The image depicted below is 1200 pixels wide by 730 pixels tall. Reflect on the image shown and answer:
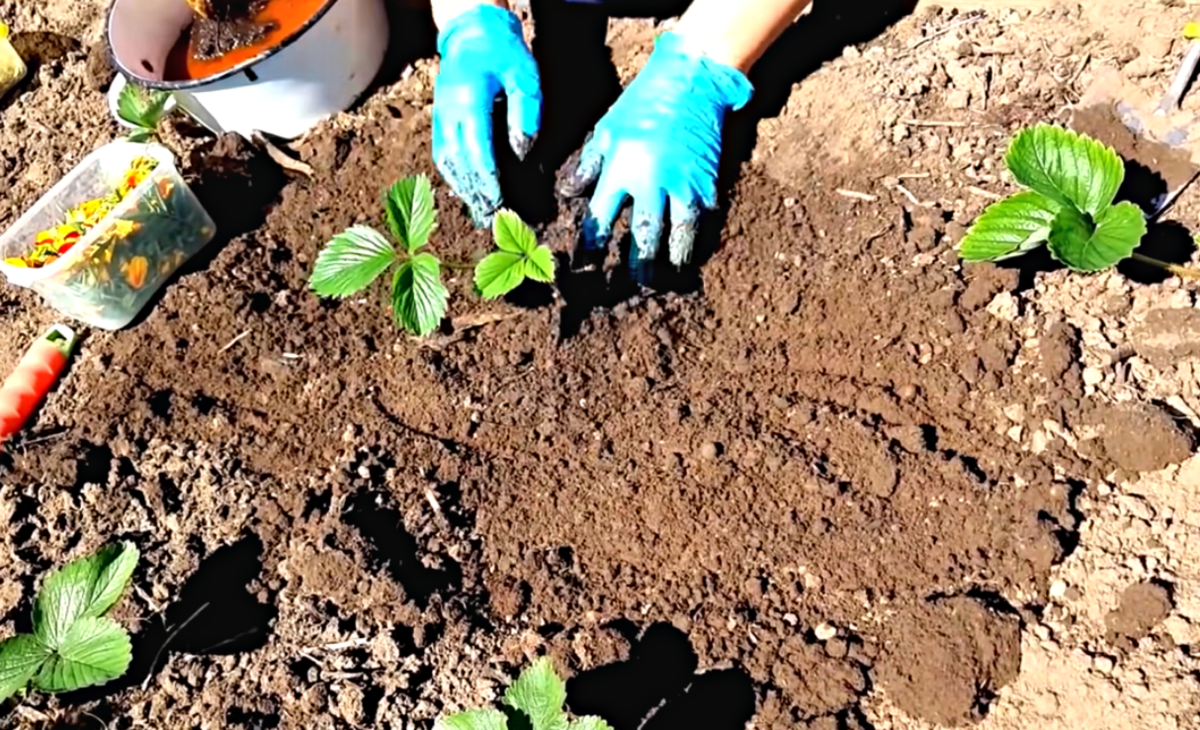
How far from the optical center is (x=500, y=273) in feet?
6.26

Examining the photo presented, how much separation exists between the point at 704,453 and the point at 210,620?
32.0 inches

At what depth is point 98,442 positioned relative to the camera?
6.81ft

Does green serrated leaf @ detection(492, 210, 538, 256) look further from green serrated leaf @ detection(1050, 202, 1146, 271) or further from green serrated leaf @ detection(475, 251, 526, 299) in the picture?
green serrated leaf @ detection(1050, 202, 1146, 271)

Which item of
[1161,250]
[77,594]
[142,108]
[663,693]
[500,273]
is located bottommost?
[663,693]

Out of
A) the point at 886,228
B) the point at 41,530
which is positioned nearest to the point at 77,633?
the point at 41,530

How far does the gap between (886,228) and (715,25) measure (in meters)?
0.51

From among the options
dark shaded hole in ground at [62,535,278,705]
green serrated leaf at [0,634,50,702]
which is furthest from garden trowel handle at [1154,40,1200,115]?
green serrated leaf at [0,634,50,702]

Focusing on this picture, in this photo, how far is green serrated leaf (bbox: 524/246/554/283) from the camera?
188cm

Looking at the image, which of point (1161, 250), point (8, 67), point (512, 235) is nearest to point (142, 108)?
point (8, 67)

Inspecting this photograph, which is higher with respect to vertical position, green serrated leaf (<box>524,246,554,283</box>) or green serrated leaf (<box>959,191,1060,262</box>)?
green serrated leaf (<box>524,246,554,283</box>)

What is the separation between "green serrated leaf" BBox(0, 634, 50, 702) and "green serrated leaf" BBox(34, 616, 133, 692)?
0.05 feet

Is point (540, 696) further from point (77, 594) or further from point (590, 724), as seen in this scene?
point (77, 594)

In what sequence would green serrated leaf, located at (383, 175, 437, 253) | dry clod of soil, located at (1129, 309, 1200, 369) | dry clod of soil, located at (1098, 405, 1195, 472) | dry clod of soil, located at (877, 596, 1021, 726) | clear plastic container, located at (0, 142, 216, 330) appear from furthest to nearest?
clear plastic container, located at (0, 142, 216, 330)
green serrated leaf, located at (383, 175, 437, 253)
dry clod of soil, located at (1129, 309, 1200, 369)
dry clod of soil, located at (1098, 405, 1195, 472)
dry clod of soil, located at (877, 596, 1021, 726)

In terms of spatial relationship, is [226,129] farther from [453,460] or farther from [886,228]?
[886,228]
